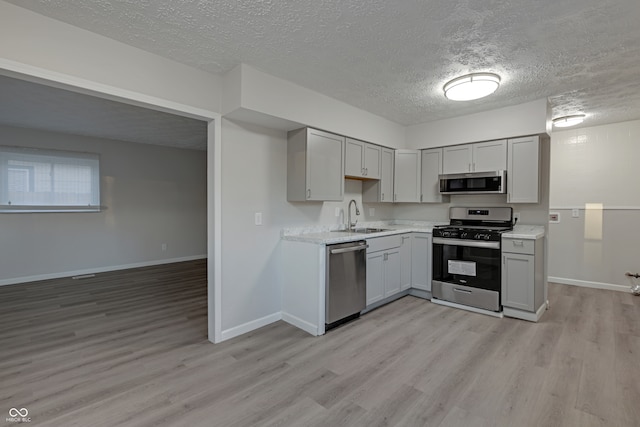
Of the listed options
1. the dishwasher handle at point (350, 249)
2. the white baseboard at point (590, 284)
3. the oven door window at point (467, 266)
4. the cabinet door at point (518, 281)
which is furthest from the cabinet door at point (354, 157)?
the white baseboard at point (590, 284)

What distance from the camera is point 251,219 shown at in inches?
124

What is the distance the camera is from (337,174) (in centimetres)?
362

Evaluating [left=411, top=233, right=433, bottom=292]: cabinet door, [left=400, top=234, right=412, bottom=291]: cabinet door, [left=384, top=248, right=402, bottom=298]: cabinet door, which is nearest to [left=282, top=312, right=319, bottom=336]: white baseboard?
[left=384, top=248, right=402, bottom=298]: cabinet door

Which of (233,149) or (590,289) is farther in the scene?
(590,289)

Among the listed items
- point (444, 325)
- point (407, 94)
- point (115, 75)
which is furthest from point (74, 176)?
point (444, 325)

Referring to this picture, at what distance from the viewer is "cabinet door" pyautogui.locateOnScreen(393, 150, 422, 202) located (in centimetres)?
456

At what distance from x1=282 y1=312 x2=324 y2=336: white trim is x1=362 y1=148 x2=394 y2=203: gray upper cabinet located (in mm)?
2080

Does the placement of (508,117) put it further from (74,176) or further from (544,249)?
(74,176)

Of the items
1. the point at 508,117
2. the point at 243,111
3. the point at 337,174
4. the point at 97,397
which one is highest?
the point at 508,117

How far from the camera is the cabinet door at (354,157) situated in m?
3.77

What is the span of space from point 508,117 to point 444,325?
2602 millimetres

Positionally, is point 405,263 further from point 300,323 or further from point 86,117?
point 86,117

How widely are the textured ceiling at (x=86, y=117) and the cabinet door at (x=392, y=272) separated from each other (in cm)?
332

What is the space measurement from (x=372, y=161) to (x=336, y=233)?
1210 mm
